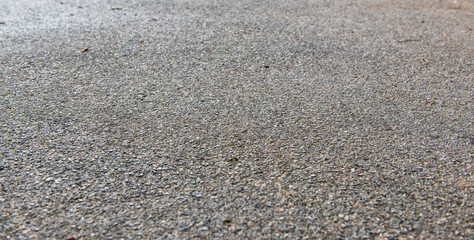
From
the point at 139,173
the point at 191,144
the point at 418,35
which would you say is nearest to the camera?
the point at 139,173

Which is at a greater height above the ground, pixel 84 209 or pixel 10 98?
pixel 10 98

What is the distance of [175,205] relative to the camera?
2.52 m

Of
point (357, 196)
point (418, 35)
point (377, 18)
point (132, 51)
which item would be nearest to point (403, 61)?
point (418, 35)

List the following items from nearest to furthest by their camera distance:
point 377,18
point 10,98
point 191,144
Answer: point 191,144 < point 10,98 < point 377,18

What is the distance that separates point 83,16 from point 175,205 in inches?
148

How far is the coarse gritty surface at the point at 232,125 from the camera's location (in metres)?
2.46

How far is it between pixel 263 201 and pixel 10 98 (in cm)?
234

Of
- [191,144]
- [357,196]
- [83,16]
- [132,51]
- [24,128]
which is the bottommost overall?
[357,196]

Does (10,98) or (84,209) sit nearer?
(84,209)

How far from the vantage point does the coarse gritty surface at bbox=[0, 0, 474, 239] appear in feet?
8.09

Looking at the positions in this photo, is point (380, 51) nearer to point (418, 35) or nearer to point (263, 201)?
point (418, 35)

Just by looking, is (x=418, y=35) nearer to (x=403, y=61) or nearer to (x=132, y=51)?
(x=403, y=61)

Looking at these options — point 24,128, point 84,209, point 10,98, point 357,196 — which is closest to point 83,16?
point 10,98

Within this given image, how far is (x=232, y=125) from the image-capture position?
336cm
